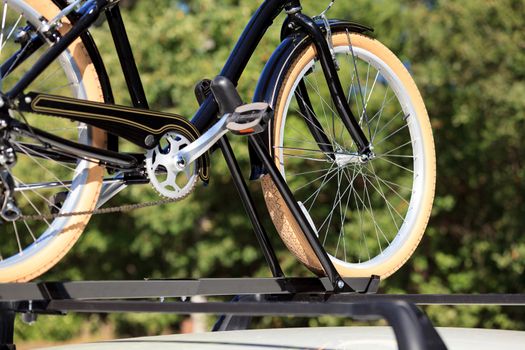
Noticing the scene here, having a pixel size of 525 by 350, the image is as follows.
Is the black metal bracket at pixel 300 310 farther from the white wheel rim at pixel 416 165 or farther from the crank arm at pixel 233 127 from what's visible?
the white wheel rim at pixel 416 165

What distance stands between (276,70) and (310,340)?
106 cm

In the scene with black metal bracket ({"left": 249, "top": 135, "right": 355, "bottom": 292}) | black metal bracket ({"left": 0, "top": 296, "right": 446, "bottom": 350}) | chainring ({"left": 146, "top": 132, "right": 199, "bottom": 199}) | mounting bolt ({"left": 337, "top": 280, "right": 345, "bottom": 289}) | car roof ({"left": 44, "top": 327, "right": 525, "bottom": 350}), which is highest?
chainring ({"left": 146, "top": 132, "right": 199, "bottom": 199})

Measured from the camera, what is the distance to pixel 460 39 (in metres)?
10.8

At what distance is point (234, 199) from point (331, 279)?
26.3 ft

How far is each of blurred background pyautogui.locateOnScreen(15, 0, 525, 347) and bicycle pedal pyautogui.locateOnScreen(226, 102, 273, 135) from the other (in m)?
6.80

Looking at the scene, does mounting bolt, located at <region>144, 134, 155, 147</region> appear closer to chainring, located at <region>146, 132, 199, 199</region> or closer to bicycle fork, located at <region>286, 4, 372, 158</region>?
chainring, located at <region>146, 132, 199, 199</region>

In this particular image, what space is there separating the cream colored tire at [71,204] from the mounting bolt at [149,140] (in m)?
0.11

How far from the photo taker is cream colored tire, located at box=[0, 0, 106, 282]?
2.25 m

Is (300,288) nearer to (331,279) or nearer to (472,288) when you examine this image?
(331,279)

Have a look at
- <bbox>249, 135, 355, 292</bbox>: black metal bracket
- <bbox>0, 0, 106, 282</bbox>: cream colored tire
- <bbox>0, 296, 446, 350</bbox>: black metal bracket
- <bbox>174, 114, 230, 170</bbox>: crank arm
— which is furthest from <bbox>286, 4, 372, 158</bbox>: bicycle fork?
<bbox>0, 296, 446, 350</bbox>: black metal bracket

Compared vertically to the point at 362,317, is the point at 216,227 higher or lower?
higher

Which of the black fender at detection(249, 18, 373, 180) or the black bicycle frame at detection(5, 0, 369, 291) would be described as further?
the black fender at detection(249, 18, 373, 180)

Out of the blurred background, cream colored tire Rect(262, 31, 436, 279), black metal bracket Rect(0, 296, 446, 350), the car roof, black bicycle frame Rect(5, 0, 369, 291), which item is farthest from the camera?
the blurred background

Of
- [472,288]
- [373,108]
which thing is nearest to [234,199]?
[373,108]
